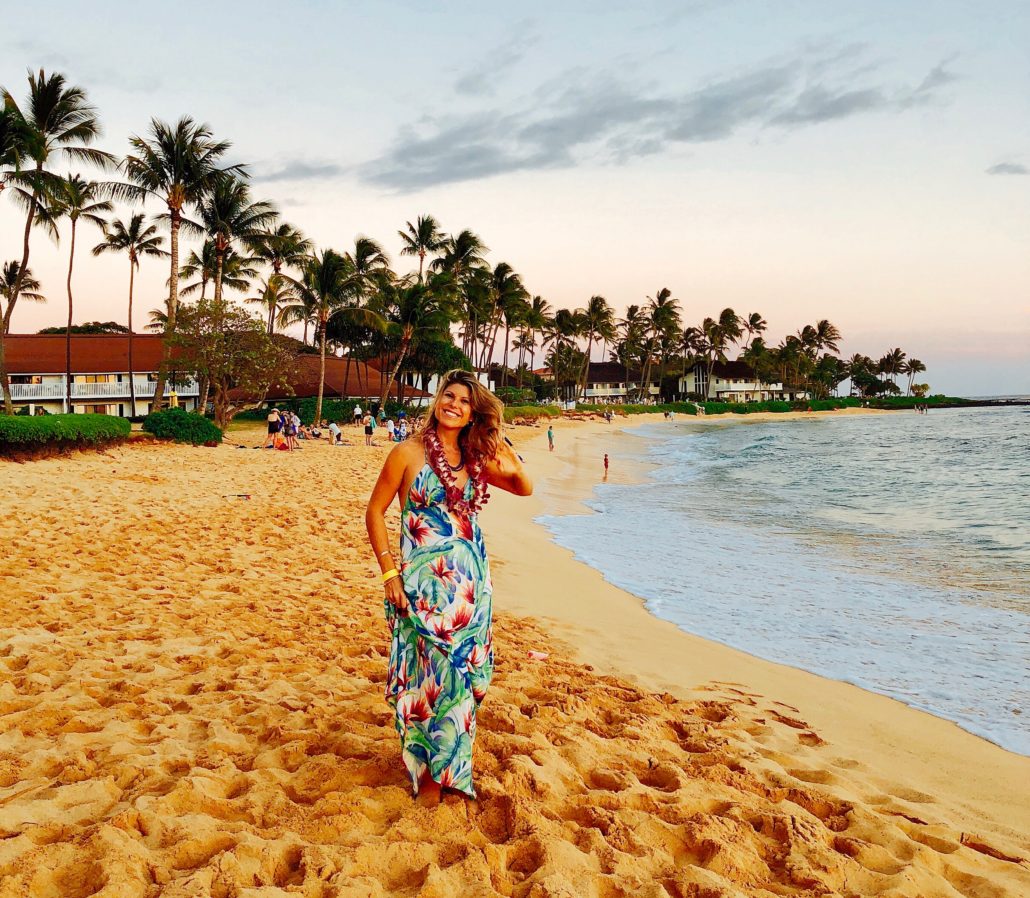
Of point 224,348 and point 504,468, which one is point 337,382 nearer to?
point 224,348

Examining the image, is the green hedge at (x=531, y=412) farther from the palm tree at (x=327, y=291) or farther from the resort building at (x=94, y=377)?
the palm tree at (x=327, y=291)

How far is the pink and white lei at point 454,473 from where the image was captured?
9.46 feet

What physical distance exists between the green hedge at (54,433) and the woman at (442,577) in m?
16.1

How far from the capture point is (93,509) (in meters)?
9.80

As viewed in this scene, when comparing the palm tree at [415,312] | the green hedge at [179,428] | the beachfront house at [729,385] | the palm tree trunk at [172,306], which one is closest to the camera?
the green hedge at [179,428]

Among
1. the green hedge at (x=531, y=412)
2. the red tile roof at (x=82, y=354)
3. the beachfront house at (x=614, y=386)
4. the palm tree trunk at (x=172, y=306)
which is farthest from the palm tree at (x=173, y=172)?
the beachfront house at (x=614, y=386)

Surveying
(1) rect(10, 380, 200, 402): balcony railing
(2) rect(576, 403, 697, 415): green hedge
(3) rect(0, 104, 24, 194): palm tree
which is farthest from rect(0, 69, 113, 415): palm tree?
(2) rect(576, 403, 697, 415): green hedge

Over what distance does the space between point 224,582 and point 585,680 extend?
3.71m

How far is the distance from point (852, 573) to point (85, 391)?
141 ft

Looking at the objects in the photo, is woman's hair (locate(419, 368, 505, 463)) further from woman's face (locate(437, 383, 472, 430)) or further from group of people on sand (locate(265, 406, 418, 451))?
group of people on sand (locate(265, 406, 418, 451))

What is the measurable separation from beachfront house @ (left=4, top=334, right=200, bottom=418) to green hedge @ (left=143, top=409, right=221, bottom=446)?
59.8ft

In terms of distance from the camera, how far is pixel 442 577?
9.29ft

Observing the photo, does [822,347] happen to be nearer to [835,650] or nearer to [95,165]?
[95,165]

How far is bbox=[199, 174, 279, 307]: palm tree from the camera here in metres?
33.3
